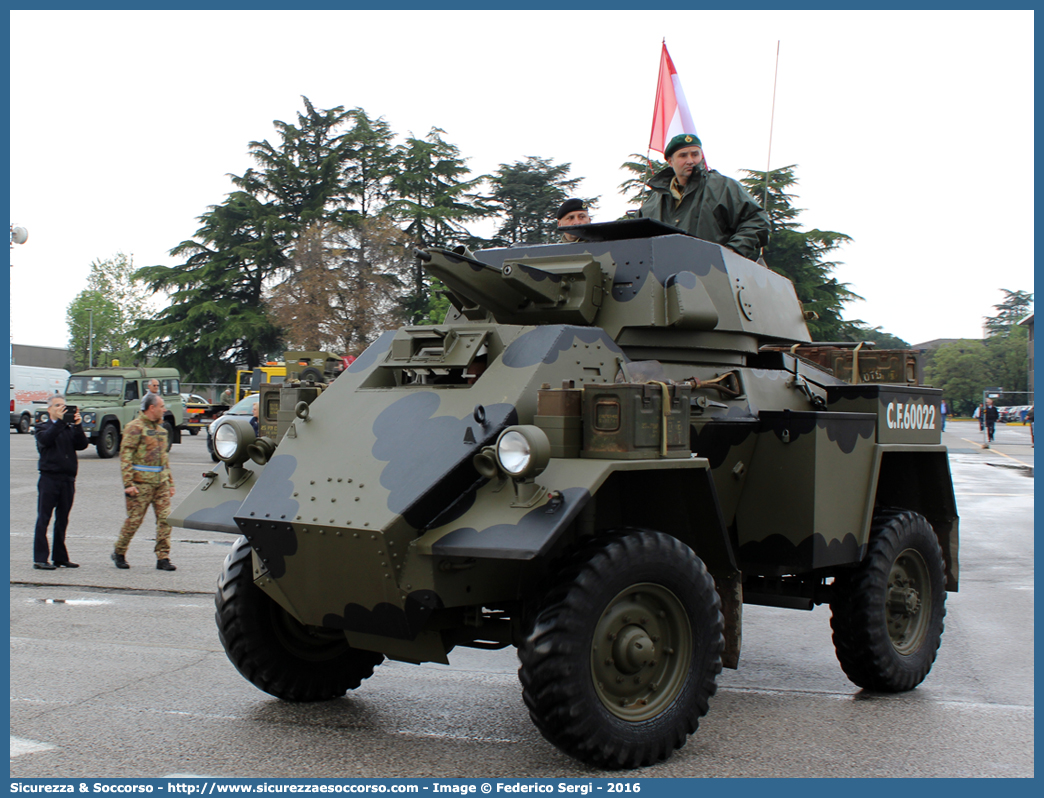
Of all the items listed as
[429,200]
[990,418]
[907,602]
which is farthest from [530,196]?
[907,602]

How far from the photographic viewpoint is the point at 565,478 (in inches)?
176

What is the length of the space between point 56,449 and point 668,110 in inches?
270

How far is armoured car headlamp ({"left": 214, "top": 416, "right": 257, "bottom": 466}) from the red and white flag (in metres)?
5.36

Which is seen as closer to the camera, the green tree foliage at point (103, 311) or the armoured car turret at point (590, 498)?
the armoured car turret at point (590, 498)

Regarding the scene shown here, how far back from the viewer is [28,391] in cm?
3688

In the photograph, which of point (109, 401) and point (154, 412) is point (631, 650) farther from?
point (109, 401)

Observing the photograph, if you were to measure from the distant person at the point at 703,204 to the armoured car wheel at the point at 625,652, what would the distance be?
297 centimetres

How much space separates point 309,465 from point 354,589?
2.38 feet

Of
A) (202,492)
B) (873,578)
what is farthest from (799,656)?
(202,492)

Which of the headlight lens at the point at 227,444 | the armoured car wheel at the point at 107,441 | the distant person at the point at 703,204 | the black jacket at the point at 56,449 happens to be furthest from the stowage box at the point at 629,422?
the armoured car wheel at the point at 107,441

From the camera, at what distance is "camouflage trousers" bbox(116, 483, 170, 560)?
1027 cm

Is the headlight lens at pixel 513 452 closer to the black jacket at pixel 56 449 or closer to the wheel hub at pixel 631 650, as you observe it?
the wheel hub at pixel 631 650

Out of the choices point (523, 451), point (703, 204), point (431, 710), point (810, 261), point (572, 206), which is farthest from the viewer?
point (810, 261)

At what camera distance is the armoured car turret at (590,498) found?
446 centimetres
